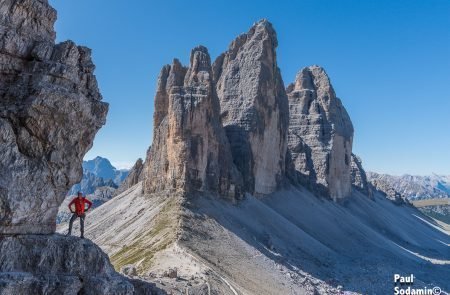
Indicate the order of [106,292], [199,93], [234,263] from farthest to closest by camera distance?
[199,93]
[234,263]
[106,292]

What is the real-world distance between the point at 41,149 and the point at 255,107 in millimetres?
82270


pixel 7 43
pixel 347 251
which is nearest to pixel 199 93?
pixel 347 251

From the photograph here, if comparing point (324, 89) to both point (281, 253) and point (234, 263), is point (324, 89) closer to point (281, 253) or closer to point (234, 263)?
point (281, 253)

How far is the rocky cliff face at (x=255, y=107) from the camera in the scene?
323 feet

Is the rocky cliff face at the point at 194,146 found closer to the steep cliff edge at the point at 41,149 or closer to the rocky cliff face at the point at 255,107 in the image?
the rocky cliff face at the point at 255,107

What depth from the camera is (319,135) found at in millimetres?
145250

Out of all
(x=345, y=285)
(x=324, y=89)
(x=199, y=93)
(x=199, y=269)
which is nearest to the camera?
(x=199, y=269)

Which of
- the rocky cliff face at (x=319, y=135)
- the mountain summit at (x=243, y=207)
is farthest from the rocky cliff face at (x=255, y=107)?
the rocky cliff face at (x=319, y=135)

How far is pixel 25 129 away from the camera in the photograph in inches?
806

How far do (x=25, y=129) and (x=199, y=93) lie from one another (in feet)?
194

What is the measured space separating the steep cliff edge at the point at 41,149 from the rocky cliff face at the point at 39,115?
4 cm

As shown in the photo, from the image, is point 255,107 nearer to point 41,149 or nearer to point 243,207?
point 243,207

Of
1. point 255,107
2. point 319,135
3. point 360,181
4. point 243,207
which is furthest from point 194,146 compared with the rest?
point 360,181

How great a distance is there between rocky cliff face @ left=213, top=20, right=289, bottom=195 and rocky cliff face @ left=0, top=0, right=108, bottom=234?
72946 mm
